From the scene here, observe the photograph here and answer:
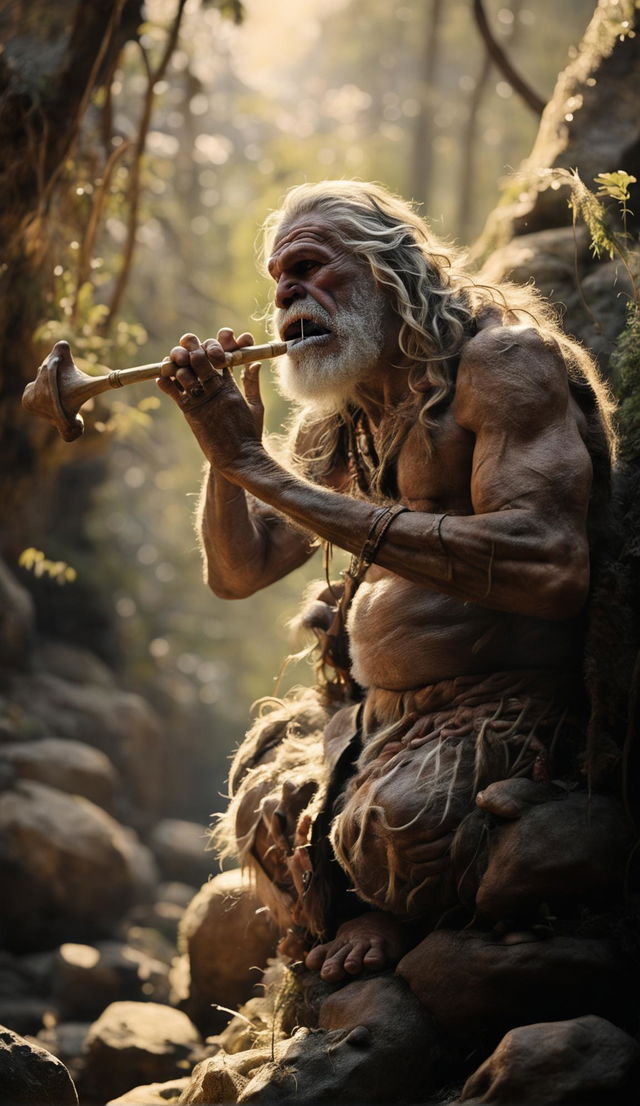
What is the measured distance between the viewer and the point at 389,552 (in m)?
2.77

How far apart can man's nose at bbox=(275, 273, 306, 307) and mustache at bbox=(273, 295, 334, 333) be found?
0.06 ft

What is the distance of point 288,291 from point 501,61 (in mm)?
2909

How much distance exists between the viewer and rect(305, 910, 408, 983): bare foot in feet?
9.53

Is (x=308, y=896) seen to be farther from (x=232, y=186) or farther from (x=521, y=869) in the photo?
(x=232, y=186)

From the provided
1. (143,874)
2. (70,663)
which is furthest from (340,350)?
(70,663)

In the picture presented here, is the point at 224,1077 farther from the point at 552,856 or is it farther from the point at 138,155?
the point at 138,155

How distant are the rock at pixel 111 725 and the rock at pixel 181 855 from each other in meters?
0.35

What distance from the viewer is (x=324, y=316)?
3232 millimetres

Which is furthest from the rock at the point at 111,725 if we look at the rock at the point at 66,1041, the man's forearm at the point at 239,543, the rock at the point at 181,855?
the man's forearm at the point at 239,543

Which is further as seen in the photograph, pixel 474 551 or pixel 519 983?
pixel 474 551

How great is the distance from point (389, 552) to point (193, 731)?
34.8 feet

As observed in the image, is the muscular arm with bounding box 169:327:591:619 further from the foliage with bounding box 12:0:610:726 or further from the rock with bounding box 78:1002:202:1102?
the foliage with bounding box 12:0:610:726

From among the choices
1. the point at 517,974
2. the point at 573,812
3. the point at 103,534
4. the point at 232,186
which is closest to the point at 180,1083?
the point at 517,974

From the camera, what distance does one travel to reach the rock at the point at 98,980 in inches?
215
